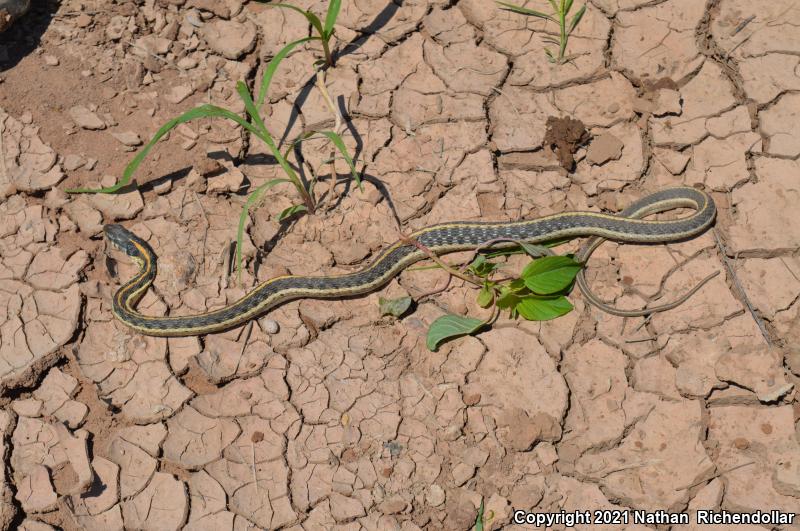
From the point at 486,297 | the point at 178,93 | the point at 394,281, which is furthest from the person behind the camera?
the point at 178,93

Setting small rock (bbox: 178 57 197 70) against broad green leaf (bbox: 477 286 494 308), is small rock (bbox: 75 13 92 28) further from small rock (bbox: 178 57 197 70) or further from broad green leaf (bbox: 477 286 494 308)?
broad green leaf (bbox: 477 286 494 308)

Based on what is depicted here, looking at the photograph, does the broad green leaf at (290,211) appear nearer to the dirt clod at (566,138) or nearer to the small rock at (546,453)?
the dirt clod at (566,138)

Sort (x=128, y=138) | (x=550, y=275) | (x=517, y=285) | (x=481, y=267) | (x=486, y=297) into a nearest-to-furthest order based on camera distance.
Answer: (x=550, y=275) < (x=517, y=285) < (x=486, y=297) < (x=481, y=267) < (x=128, y=138)

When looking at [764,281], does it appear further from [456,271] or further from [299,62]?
[299,62]

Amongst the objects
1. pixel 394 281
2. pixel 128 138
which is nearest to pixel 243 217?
pixel 394 281

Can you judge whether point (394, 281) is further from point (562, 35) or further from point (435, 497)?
point (562, 35)
